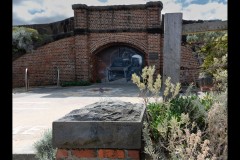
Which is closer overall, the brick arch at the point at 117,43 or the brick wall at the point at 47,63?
the brick arch at the point at 117,43

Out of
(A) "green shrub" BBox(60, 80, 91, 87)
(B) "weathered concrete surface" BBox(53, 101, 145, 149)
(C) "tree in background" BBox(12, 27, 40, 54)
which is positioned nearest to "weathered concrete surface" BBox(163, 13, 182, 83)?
(B) "weathered concrete surface" BBox(53, 101, 145, 149)

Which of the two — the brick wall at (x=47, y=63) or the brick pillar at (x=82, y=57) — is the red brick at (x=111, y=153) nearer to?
the brick pillar at (x=82, y=57)

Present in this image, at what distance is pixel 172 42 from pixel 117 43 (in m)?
12.0

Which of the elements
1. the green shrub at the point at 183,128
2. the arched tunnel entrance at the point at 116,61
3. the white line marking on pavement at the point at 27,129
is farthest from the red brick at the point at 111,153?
the arched tunnel entrance at the point at 116,61

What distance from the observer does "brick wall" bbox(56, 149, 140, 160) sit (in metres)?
2.25

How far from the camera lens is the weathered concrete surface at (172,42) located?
379 cm

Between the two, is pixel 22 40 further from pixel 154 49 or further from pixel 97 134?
pixel 97 134

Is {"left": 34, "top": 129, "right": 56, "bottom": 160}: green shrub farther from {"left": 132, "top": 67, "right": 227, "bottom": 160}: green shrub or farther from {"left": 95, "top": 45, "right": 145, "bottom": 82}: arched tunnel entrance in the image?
{"left": 95, "top": 45, "right": 145, "bottom": 82}: arched tunnel entrance

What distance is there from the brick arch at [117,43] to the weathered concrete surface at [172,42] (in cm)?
1126

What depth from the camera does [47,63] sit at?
16.0 meters

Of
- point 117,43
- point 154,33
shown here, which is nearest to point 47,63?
point 117,43

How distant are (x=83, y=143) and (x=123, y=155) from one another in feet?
1.12

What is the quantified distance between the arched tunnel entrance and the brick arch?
2.14 feet
